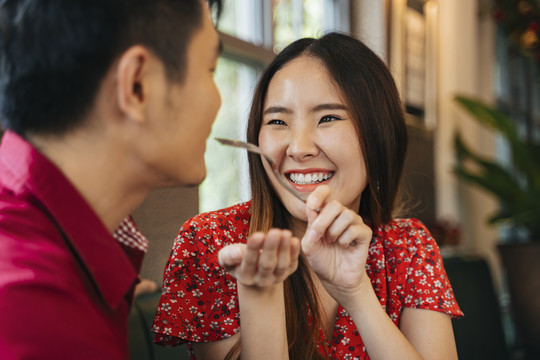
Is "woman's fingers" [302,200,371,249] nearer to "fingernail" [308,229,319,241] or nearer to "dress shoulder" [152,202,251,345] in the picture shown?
"fingernail" [308,229,319,241]

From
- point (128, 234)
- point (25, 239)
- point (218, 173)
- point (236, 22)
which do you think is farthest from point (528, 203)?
point (25, 239)

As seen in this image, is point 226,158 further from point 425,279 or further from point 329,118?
point 425,279

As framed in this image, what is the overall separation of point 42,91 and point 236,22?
1.88 meters

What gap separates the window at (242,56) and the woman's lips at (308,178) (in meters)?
0.19

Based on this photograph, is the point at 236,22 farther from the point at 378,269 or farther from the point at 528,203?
the point at 528,203

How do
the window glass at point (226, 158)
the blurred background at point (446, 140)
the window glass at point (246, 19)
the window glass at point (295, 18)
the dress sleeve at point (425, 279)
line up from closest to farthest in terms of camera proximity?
the dress sleeve at point (425, 279)
the window glass at point (226, 158)
the blurred background at point (446, 140)
the window glass at point (246, 19)
the window glass at point (295, 18)

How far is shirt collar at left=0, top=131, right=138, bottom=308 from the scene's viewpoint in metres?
0.55

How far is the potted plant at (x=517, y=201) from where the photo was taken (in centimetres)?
300

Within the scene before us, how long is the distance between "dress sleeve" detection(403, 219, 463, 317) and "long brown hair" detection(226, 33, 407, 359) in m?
0.17

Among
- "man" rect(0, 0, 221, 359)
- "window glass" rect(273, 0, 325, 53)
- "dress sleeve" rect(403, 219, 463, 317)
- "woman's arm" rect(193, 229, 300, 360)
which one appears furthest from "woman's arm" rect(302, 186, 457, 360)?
"window glass" rect(273, 0, 325, 53)

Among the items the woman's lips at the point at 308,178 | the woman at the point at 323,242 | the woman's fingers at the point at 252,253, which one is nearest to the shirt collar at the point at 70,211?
the woman's fingers at the point at 252,253

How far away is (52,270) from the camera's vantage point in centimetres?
51

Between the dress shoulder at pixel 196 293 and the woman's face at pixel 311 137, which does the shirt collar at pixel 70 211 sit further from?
the woman's face at pixel 311 137

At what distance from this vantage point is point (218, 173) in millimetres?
1748
